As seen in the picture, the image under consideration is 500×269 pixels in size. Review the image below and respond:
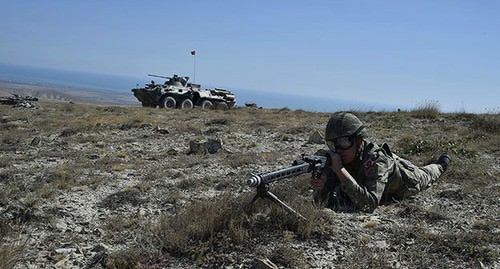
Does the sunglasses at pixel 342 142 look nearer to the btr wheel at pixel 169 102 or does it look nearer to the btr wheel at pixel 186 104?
the btr wheel at pixel 169 102

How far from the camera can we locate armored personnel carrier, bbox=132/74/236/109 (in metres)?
22.6

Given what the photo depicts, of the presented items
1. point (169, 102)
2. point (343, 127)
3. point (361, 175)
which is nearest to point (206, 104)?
point (169, 102)

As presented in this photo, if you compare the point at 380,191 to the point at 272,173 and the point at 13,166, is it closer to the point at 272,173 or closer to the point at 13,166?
the point at 272,173

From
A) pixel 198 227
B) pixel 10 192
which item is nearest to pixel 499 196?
pixel 198 227

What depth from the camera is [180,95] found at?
23.2m

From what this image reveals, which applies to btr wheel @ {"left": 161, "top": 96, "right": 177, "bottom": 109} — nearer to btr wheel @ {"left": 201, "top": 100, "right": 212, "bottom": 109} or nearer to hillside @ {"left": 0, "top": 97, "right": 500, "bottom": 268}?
btr wheel @ {"left": 201, "top": 100, "right": 212, "bottom": 109}

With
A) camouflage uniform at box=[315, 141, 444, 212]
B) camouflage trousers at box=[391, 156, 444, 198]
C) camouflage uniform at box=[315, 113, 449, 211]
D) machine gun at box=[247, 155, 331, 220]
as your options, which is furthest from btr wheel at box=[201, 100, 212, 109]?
machine gun at box=[247, 155, 331, 220]

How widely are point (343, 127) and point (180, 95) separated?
19061mm

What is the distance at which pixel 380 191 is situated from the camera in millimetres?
4789

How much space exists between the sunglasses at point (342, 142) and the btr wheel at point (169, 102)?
723 inches

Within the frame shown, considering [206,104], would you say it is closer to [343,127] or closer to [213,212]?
[343,127]

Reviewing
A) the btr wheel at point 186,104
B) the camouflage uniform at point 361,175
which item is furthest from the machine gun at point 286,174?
the btr wheel at point 186,104

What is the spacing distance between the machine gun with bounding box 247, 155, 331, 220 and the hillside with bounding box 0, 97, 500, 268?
0.33 meters

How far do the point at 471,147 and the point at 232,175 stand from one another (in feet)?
15.6
